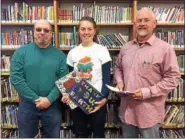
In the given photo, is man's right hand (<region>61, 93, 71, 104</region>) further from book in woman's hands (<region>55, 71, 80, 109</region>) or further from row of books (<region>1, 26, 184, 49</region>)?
row of books (<region>1, 26, 184, 49</region>)

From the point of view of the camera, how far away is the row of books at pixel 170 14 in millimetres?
2721

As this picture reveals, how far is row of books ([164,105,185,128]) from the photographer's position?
9.28 feet

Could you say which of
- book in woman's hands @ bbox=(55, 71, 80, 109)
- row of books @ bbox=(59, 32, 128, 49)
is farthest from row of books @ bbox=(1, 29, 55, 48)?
book in woman's hands @ bbox=(55, 71, 80, 109)

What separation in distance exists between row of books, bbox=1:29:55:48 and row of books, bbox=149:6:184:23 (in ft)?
4.83

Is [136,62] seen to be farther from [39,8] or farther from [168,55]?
[39,8]

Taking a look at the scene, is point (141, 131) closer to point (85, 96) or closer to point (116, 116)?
point (85, 96)

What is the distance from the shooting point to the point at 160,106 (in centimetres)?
206

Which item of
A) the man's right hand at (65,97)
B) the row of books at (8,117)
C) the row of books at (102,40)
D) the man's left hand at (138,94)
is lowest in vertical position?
the row of books at (8,117)

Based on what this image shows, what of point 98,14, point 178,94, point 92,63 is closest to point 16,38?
point 98,14

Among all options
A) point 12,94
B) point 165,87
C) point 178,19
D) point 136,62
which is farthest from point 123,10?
point 12,94

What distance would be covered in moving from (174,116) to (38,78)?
1676 millimetres

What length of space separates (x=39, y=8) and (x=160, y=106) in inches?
67.2

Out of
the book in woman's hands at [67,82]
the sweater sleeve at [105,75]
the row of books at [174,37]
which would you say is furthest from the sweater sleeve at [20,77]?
the row of books at [174,37]

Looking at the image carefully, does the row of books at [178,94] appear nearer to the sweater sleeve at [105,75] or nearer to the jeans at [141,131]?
the jeans at [141,131]
